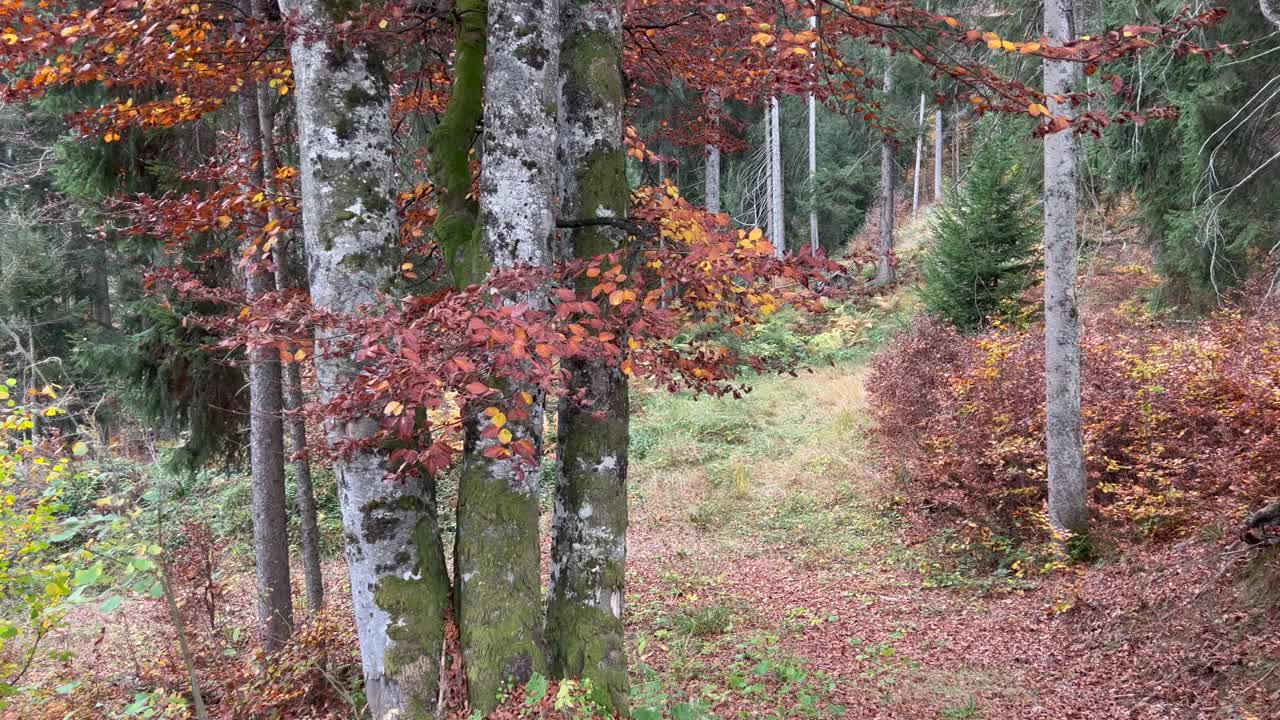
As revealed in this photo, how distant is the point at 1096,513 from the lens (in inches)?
281

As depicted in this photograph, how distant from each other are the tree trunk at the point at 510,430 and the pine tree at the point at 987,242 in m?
11.2

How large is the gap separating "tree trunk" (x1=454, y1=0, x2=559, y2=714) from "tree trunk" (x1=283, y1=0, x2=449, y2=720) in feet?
0.82

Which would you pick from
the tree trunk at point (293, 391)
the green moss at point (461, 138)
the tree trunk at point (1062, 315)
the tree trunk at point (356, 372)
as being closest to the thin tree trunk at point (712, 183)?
the tree trunk at point (1062, 315)

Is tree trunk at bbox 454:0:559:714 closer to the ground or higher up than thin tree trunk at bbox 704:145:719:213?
closer to the ground

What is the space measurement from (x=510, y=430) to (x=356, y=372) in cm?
87

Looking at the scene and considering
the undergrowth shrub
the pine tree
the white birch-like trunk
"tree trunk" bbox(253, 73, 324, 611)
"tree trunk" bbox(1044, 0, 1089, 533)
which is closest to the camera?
the undergrowth shrub

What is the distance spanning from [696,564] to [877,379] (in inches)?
218

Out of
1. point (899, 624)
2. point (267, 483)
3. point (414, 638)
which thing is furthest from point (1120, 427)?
point (267, 483)

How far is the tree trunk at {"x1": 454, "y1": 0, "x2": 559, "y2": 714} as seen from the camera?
349 cm

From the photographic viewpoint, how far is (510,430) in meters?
3.46

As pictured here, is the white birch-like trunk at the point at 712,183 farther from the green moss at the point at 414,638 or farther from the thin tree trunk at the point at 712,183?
the green moss at the point at 414,638

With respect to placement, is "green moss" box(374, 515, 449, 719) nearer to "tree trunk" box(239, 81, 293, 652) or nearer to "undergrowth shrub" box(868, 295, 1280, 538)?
"tree trunk" box(239, 81, 293, 652)

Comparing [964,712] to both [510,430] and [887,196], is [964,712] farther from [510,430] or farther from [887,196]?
[887,196]

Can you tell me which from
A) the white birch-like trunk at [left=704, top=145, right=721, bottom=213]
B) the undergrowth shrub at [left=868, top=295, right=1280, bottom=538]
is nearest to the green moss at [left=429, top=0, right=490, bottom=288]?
the undergrowth shrub at [left=868, top=295, right=1280, bottom=538]
